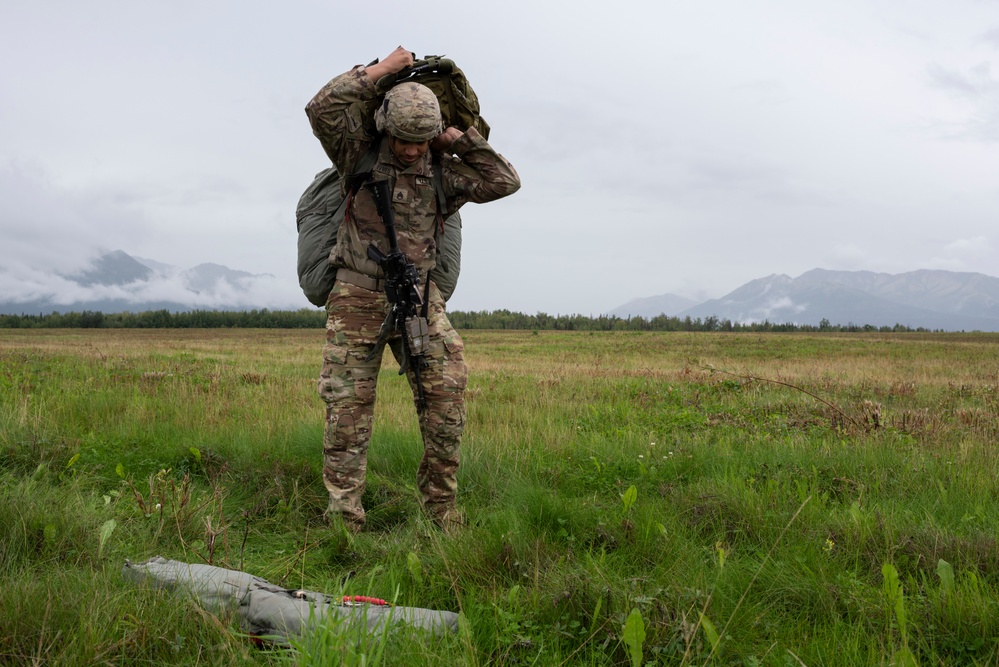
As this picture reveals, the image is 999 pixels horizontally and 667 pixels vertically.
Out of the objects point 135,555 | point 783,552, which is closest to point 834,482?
point 783,552

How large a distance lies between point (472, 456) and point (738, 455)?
2061 mm

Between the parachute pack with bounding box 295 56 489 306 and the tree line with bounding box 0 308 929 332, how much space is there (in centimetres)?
5174

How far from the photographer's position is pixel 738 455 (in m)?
5.39

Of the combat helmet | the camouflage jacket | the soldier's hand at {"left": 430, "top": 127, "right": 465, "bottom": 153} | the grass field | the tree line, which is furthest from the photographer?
the tree line

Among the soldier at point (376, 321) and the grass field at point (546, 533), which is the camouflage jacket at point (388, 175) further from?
the grass field at point (546, 533)

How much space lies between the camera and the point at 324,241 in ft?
15.5

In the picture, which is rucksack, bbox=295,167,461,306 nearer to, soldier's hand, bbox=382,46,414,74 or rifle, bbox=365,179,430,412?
rifle, bbox=365,179,430,412

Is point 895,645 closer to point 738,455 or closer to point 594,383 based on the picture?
point 738,455

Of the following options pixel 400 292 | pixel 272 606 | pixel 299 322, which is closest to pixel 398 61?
pixel 400 292

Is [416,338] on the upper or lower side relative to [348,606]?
upper

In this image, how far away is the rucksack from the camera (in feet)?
15.5

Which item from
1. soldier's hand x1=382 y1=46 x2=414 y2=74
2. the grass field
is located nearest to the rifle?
soldier's hand x1=382 y1=46 x2=414 y2=74

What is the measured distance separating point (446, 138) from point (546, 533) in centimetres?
261

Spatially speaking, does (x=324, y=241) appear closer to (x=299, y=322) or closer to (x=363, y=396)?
(x=363, y=396)
